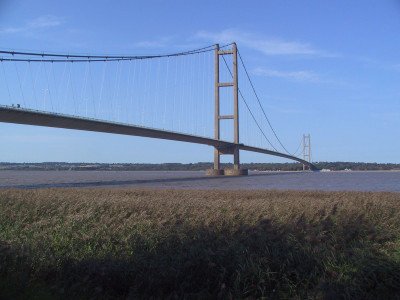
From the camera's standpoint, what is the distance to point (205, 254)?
7238mm

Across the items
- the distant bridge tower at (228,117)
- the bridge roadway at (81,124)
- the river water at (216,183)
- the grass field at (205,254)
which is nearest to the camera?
the grass field at (205,254)

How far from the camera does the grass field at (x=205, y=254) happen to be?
6.54 meters

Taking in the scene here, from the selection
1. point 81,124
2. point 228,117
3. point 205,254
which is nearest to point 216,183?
point 81,124

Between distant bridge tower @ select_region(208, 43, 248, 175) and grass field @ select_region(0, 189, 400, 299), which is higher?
distant bridge tower @ select_region(208, 43, 248, 175)

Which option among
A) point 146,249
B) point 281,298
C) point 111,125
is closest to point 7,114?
point 111,125

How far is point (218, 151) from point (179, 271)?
67.9 m

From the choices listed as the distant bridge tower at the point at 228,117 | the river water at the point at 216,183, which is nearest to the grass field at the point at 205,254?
the river water at the point at 216,183

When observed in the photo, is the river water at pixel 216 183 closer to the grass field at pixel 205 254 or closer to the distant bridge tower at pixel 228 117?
the distant bridge tower at pixel 228 117

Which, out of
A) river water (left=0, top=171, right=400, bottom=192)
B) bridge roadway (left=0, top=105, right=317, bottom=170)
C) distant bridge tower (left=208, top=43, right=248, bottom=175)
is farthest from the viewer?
distant bridge tower (left=208, top=43, right=248, bottom=175)

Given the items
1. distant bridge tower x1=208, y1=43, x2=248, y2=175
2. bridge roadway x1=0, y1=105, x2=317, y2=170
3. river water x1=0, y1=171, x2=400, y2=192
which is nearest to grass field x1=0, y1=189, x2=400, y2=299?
river water x1=0, y1=171, x2=400, y2=192

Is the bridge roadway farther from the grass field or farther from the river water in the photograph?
the grass field

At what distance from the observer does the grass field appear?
6.54 m

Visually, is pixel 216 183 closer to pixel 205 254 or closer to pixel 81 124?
pixel 81 124

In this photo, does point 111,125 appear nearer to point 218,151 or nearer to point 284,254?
point 218,151
